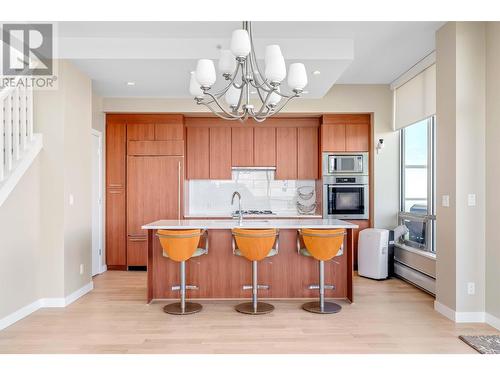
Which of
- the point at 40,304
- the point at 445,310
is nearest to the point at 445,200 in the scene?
the point at 445,310

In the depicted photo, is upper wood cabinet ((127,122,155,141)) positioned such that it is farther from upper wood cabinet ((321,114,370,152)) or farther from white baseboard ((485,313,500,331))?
white baseboard ((485,313,500,331))

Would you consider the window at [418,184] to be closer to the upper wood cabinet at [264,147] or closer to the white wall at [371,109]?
the white wall at [371,109]

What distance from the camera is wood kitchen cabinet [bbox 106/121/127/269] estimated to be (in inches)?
234

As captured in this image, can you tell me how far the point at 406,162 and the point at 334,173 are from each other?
109cm

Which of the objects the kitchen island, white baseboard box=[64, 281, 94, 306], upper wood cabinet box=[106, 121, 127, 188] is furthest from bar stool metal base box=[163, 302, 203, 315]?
upper wood cabinet box=[106, 121, 127, 188]

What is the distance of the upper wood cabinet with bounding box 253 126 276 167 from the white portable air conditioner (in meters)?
1.89

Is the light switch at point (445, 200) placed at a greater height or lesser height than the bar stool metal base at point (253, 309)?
greater

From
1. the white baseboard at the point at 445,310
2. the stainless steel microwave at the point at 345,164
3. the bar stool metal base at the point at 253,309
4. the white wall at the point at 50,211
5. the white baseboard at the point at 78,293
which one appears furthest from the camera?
the stainless steel microwave at the point at 345,164

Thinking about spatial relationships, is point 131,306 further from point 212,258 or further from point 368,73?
point 368,73

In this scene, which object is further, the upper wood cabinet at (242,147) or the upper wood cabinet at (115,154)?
the upper wood cabinet at (242,147)

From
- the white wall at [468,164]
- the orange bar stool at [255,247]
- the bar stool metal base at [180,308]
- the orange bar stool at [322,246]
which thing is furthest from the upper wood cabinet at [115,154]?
the white wall at [468,164]

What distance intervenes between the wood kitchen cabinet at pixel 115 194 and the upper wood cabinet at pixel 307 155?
2858 mm

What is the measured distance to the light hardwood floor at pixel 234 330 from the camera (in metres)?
2.91

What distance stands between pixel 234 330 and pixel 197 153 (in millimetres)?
3502
